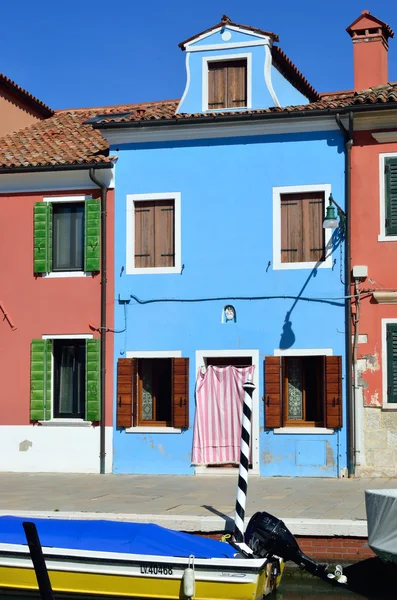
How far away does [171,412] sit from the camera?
61.1ft

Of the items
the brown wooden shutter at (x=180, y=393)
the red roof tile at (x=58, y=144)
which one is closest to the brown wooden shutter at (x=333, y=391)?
the brown wooden shutter at (x=180, y=393)

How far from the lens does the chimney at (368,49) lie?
19.8 metres

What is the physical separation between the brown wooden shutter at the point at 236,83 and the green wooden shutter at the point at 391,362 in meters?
5.14

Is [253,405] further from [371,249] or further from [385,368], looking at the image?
[371,249]

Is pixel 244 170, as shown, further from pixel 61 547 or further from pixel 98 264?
pixel 61 547

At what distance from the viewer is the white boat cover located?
10992 millimetres

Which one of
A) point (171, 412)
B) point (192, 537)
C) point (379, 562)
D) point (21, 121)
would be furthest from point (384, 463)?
point (21, 121)

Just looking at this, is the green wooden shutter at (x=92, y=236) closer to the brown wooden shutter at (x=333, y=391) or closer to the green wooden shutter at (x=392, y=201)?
the brown wooden shutter at (x=333, y=391)

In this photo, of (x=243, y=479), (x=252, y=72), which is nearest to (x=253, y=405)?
(x=243, y=479)

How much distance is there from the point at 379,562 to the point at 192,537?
2.33 meters

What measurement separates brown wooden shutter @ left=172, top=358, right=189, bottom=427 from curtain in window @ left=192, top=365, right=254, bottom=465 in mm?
217

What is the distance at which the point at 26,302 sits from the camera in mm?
19562

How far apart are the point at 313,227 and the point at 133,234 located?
3.45 metres

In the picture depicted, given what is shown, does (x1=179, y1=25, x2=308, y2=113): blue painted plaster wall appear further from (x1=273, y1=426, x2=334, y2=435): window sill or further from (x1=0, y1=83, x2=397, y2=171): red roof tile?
(x1=273, y1=426, x2=334, y2=435): window sill
